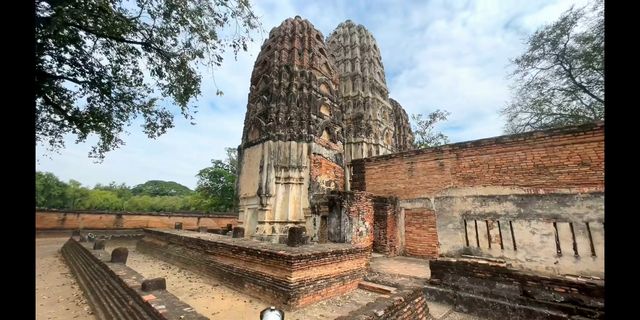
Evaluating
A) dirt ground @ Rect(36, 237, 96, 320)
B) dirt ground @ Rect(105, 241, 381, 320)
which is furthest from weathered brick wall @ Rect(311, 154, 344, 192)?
dirt ground @ Rect(36, 237, 96, 320)

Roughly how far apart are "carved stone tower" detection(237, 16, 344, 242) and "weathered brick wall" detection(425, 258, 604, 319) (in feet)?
16.8

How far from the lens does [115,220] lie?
21.0 metres

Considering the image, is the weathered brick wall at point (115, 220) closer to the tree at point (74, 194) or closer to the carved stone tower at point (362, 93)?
the carved stone tower at point (362, 93)

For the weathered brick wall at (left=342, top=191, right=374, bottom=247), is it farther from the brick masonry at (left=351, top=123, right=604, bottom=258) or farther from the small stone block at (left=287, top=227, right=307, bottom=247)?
the small stone block at (left=287, top=227, right=307, bottom=247)

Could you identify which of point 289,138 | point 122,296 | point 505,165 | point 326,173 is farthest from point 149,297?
point 505,165

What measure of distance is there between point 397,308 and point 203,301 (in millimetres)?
4224

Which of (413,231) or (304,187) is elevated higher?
(304,187)

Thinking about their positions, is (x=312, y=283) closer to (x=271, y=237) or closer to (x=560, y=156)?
(x=271, y=237)

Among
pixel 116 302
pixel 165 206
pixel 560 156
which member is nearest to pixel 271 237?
pixel 116 302

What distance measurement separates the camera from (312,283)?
19.7 ft

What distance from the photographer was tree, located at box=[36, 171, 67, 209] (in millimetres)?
38500

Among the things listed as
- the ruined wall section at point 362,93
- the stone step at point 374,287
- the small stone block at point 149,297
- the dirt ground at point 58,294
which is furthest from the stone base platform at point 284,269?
the ruined wall section at point 362,93
